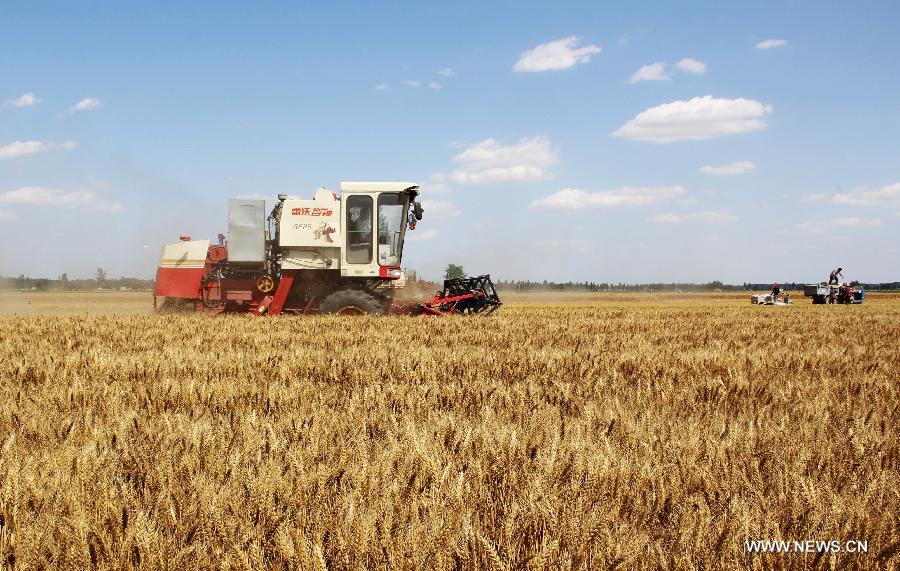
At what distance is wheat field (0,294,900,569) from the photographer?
6.15 feet

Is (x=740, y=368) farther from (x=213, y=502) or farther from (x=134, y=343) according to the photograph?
(x=134, y=343)

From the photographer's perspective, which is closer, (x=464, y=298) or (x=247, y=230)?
(x=247, y=230)

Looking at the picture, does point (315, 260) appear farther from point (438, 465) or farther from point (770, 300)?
point (770, 300)

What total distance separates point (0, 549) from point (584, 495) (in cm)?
180

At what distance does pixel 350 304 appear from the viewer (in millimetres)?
13898

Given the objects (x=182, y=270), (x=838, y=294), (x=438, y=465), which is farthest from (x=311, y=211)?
(x=838, y=294)

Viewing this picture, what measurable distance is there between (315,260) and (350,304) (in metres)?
1.45

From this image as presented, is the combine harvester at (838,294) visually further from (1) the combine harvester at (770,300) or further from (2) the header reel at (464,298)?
(2) the header reel at (464,298)

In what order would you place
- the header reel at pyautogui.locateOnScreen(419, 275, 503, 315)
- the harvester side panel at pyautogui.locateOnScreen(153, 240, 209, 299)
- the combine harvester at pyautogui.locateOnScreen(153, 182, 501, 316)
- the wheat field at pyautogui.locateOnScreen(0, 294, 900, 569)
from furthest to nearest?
the harvester side panel at pyautogui.locateOnScreen(153, 240, 209, 299) → the header reel at pyautogui.locateOnScreen(419, 275, 503, 315) → the combine harvester at pyautogui.locateOnScreen(153, 182, 501, 316) → the wheat field at pyautogui.locateOnScreen(0, 294, 900, 569)

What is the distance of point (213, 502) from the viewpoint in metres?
2.14

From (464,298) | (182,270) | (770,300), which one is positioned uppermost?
(182,270)

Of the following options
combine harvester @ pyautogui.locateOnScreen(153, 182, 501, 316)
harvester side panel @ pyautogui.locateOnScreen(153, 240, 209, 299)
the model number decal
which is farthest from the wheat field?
harvester side panel @ pyautogui.locateOnScreen(153, 240, 209, 299)

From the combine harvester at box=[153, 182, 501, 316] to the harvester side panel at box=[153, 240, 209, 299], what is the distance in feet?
0.08

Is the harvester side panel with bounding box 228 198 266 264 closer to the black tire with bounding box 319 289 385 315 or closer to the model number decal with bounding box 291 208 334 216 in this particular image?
the model number decal with bounding box 291 208 334 216
